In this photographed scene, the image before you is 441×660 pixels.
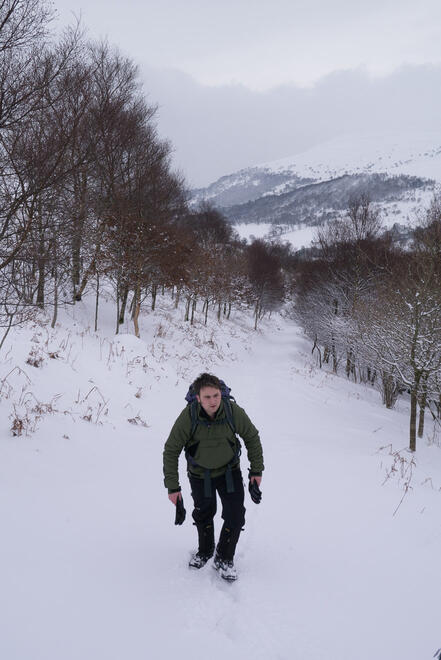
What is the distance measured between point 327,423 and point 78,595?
913 centimetres

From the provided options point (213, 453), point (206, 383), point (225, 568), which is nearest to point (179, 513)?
point (213, 453)

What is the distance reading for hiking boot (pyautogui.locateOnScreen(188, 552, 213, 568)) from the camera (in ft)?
10.4

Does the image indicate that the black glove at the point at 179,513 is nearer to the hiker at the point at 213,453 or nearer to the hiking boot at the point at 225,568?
the hiker at the point at 213,453

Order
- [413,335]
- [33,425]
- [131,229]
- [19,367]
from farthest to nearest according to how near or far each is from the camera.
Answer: [131,229] < [413,335] < [19,367] < [33,425]

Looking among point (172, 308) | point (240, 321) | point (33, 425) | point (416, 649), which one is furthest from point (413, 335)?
point (240, 321)

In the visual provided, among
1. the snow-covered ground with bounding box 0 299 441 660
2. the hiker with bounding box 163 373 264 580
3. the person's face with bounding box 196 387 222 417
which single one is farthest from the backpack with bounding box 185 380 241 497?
the snow-covered ground with bounding box 0 299 441 660

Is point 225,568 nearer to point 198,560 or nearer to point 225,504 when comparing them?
point 198,560

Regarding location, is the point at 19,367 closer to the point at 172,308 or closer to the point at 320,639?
the point at 320,639

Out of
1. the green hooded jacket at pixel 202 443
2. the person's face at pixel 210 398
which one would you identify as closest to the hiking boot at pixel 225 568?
the green hooded jacket at pixel 202 443

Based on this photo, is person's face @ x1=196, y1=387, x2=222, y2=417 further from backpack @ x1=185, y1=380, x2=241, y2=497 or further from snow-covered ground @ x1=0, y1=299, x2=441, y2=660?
snow-covered ground @ x1=0, y1=299, x2=441, y2=660

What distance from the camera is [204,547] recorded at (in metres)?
3.22

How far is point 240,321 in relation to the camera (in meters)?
38.4

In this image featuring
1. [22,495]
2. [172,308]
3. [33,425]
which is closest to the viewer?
[22,495]

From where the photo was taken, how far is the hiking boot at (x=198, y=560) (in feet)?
10.4
